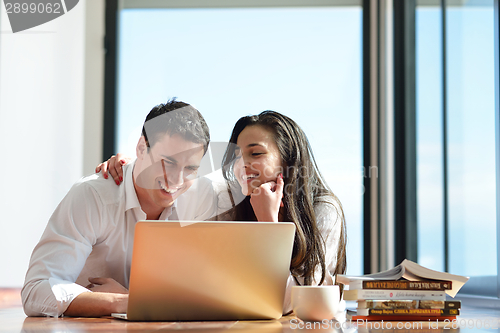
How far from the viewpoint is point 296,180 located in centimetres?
179

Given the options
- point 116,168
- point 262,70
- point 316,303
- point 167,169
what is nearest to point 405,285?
point 316,303

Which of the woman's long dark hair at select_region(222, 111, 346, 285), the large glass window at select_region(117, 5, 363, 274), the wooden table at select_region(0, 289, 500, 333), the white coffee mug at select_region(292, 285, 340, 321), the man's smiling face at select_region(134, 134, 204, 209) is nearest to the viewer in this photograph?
the wooden table at select_region(0, 289, 500, 333)

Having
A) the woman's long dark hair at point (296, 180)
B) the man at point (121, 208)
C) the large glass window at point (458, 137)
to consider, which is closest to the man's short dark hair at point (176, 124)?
the man at point (121, 208)

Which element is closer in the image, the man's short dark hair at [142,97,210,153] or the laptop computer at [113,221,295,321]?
the laptop computer at [113,221,295,321]

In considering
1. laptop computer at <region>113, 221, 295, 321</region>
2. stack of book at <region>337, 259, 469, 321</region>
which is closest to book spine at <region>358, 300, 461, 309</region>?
stack of book at <region>337, 259, 469, 321</region>

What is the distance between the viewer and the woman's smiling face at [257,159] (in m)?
1.78

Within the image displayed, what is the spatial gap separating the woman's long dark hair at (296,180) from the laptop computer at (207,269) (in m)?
0.54

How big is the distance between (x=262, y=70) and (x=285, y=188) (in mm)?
1484

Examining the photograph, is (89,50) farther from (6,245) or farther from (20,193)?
(6,245)

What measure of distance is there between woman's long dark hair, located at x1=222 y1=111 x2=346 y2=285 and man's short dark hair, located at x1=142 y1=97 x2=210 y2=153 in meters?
0.24

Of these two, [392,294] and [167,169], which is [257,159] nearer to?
[167,169]

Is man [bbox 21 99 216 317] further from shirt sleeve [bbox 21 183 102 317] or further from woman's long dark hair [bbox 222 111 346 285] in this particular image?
woman's long dark hair [bbox 222 111 346 285]

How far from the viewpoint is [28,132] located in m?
2.42

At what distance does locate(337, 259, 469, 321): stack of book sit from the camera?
1.09m
